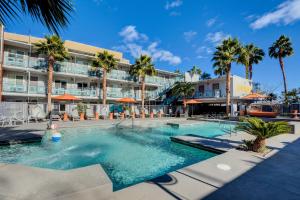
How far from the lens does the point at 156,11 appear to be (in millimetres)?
22656

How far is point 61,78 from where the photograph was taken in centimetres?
2412

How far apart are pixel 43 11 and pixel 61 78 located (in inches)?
986

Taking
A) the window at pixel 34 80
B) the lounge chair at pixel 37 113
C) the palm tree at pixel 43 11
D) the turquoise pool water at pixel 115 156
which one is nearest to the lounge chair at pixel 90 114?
the lounge chair at pixel 37 113

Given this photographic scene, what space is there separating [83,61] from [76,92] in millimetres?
5085

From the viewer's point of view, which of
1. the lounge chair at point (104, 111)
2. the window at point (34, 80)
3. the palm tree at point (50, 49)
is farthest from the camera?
the lounge chair at point (104, 111)

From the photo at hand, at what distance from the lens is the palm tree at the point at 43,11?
63.3 inches

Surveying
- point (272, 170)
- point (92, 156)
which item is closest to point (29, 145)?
point (92, 156)

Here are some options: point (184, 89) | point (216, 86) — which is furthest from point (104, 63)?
point (216, 86)

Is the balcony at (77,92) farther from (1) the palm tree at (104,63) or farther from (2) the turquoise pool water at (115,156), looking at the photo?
(2) the turquoise pool water at (115,156)

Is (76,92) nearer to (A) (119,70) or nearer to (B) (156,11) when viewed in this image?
(A) (119,70)

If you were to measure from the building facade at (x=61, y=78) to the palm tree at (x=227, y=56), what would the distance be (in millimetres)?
10656

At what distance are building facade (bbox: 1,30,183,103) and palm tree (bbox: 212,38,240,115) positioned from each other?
10656 mm

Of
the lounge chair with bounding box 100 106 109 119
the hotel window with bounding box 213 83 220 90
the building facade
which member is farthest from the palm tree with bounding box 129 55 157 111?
the hotel window with bounding box 213 83 220 90

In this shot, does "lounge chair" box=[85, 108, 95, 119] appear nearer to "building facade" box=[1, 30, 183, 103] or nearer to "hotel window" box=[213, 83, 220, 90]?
"building facade" box=[1, 30, 183, 103]
